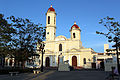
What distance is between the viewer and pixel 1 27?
65.1 ft

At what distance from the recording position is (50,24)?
140ft

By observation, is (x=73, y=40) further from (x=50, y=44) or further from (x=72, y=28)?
(x=50, y=44)

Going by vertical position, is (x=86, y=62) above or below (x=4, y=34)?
below

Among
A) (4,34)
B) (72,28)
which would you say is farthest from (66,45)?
(4,34)

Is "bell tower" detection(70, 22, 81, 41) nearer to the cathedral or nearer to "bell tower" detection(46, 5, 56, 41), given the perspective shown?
the cathedral

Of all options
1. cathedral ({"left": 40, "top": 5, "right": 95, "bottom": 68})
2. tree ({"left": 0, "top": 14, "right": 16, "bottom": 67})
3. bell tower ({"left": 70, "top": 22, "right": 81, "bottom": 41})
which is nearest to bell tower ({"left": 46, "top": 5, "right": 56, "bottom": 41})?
cathedral ({"left": 40, "top": 5, "right": 95, "bottom": 68})

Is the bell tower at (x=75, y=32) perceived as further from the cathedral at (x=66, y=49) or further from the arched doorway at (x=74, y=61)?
the arched doorway at (x=74, y=61)

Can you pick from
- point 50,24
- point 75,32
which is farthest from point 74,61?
point 50,24

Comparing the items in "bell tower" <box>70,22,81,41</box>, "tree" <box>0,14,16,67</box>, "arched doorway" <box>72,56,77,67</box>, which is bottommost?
"arched doorway" <box>72,56,77,67</box>

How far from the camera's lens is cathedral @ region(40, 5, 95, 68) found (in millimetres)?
38000

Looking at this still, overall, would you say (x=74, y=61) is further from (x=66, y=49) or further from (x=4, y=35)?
(x=4, y=35)

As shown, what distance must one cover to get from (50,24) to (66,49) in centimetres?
887

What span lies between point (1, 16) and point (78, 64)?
24489 millimetres

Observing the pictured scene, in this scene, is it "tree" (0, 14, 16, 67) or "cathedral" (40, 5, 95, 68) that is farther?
"cathedral" (40, 5, 95, 68)
